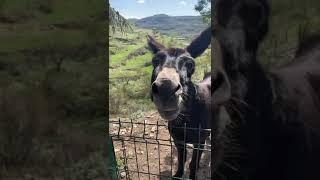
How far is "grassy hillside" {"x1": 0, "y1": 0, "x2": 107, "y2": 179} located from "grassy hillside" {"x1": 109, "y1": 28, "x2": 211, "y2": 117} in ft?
11.0

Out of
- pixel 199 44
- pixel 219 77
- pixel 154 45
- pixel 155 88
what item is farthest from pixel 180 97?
pixel 219 77

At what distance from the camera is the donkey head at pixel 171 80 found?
12.5 feet

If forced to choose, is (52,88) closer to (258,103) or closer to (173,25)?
(258,103)

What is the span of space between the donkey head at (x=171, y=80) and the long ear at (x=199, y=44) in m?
0.41

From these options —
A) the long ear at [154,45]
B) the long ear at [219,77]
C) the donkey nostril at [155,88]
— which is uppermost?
the long ear at [154,45]

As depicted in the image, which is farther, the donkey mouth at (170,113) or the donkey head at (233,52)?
A: the donkey mouth at (170,113)

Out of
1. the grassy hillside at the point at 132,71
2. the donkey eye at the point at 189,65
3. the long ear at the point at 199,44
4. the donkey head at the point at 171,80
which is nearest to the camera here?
the donkey head at the point at 171,80

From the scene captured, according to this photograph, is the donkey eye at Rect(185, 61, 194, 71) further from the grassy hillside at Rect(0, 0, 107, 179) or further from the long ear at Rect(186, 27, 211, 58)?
the grassy hillside at Rect(0, 0, 107, 179)

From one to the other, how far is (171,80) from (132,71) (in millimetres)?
4788

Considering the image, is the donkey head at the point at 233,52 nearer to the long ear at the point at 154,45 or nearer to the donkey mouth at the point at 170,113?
the donkey mouth at the point at 170,113

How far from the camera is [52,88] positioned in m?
1.95

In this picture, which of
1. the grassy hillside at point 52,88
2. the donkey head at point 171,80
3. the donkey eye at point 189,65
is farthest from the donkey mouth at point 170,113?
the grassy hillside at point 52,88

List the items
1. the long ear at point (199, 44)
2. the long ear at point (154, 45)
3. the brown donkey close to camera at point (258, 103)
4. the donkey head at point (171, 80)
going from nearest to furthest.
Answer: the brown donkey close to camera at point (258, 103) → the donkey head at point (171, 80) → the long ear at point (154, 45) → the long ear at point (199, 44)

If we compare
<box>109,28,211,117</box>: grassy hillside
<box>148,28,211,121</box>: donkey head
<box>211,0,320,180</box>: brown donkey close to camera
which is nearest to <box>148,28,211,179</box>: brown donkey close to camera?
<box>148,28,211,121</box>: donkey head
